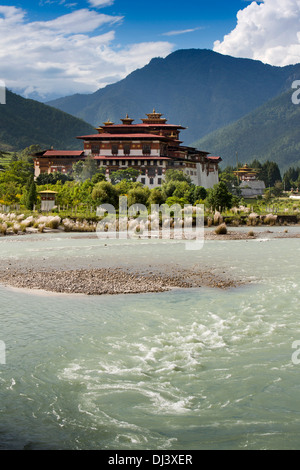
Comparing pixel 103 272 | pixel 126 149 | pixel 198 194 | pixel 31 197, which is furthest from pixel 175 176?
pixel 103 272

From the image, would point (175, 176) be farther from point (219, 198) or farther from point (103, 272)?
point (103, 272)

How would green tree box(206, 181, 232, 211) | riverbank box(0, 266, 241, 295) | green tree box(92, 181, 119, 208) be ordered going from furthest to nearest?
green tree box(206, 181, 232, 211) < green tree box(92, 181, 119, 208) < riverbank box(0, 266, 241, 295)

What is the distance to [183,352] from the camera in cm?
1127

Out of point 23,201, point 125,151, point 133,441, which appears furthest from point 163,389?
point 125,151

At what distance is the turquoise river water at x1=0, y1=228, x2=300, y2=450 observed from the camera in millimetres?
7832

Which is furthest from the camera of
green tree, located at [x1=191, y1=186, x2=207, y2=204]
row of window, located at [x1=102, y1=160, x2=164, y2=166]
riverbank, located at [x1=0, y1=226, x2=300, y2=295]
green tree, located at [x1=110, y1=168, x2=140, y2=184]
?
row of window, located at [x1=102, y1=160, x2=164, y2=166]

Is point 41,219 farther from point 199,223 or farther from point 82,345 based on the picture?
point 82,345

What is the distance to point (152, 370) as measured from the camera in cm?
1030

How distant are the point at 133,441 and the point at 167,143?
8811 cm

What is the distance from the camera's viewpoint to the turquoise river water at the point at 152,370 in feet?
25.7

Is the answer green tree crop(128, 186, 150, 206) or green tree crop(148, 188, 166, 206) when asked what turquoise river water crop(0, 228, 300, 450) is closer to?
green tree crop(148, 188, 166, 206)

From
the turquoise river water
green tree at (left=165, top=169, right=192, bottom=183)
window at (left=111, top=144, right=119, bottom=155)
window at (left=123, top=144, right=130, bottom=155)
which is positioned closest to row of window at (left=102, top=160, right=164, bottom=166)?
window at (left=123, top=144, right=130, bottom=155)

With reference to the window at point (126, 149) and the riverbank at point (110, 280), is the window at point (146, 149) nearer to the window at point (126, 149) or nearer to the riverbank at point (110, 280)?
the window at point (126, 149)

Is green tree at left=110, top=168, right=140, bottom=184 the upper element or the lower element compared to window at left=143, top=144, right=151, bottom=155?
lower
